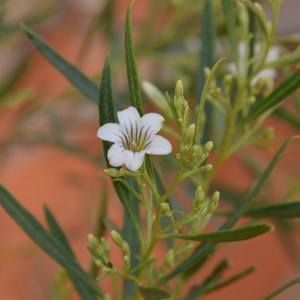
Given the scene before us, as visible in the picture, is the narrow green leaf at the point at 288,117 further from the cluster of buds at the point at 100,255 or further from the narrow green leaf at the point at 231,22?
the cluster of buds at the point at 100,255

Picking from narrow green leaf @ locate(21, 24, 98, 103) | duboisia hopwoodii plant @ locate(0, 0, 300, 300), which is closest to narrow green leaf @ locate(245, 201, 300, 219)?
duboisia hopwoodii plant @ locate(0, 0, 300, 300)

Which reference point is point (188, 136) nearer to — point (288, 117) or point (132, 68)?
point (132, 68)

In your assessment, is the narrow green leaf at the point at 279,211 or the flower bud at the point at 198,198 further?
the narrow green leaf at the point at 279,211

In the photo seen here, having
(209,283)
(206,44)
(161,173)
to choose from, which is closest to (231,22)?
(206,44)

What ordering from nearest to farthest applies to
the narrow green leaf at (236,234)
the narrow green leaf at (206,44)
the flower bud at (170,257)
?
the narrow green leaf at (236,234)
the flower bud at (170,257)
the narrow green leaf at (206,44)

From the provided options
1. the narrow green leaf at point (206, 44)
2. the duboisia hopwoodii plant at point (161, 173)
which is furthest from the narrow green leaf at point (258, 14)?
the narrow green leaf at point (206, 44)

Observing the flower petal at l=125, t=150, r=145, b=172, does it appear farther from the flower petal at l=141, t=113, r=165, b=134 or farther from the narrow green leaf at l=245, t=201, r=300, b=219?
the narrow green leaf at l=245, t=201, r=300, b=219

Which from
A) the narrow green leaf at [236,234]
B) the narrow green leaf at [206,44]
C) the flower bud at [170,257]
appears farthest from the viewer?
the narrow green leaf at [206,44]
